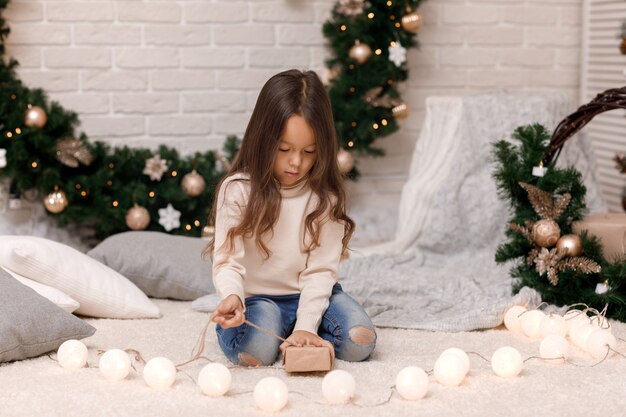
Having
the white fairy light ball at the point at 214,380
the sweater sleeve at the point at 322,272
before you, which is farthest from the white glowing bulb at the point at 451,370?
the white fairy light ball at the point at 214,380

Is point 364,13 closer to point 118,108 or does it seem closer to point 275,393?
point 118,108

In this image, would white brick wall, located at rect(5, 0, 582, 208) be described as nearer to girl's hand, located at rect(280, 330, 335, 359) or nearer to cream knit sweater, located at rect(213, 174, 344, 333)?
cream knit sweater, located at rect(213, 174, 344, 333)

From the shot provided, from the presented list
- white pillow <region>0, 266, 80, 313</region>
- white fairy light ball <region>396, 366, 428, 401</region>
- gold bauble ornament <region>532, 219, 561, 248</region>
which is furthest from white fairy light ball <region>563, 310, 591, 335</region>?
white pillow <region>0, 266, 80, 313</region>

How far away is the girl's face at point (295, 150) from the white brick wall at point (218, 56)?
1.53 meters

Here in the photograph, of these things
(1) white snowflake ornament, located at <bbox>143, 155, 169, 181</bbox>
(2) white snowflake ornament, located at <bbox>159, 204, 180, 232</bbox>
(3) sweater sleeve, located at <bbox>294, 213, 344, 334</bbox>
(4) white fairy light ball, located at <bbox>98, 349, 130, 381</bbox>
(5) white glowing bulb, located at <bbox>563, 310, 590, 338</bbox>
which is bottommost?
(4) white fairy light ball, located at <bbox>98, 349, 130, 381</bbox>

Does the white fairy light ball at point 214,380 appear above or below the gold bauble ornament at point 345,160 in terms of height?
below

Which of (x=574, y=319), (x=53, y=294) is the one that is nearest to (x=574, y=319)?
(x=574, y=319)

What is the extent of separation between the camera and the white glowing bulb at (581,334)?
6.60 ft

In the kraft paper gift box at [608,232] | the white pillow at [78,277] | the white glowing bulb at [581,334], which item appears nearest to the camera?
the white glowing bulb at [581,334]

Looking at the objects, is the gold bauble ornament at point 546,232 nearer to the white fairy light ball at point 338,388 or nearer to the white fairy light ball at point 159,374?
the white fairy light ball at point 338,388

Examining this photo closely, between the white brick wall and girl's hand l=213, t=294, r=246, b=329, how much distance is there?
1689 millimetres

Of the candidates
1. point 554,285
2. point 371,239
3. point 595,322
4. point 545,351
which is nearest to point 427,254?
point 371,239

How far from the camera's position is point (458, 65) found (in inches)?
→ 146

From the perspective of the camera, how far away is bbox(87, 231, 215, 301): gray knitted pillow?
2580 millimetres
